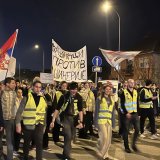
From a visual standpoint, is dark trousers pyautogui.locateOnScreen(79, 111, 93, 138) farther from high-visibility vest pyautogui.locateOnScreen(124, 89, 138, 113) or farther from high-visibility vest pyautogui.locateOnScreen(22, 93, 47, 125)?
high-visibility vest pyautogui.locateOnScreen(22, 93, 47, 125)

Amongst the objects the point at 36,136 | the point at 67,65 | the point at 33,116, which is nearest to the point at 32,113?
the point at 33,116

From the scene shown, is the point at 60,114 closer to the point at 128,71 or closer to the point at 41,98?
the point at 41,98

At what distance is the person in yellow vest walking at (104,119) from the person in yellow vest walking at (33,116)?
5.45 ft

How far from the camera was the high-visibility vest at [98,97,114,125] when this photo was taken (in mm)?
9359

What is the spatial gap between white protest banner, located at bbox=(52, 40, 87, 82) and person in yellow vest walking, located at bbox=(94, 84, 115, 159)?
10.4ft

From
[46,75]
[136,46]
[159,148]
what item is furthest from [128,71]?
[159,148]

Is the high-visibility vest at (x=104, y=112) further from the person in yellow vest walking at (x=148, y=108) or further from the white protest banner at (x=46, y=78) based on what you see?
the white protest banner at (x=46, y=78)

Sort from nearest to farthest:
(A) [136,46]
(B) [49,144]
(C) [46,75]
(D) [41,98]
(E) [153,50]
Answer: (D) [41,98], (B) [49,144], (C) [46,75], (E) [153,50], (A) [136,46]

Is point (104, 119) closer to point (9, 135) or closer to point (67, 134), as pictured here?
point (67, 134)

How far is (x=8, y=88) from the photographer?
8.47 metres

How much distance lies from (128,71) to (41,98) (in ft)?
192

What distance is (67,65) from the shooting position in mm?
13344

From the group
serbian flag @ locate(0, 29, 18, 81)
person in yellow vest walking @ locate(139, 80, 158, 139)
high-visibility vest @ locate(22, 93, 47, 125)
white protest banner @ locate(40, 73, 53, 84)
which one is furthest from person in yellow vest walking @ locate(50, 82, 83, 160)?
white protest banner @ locate(40, 73, 53, 84)

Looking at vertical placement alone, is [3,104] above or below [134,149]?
above
